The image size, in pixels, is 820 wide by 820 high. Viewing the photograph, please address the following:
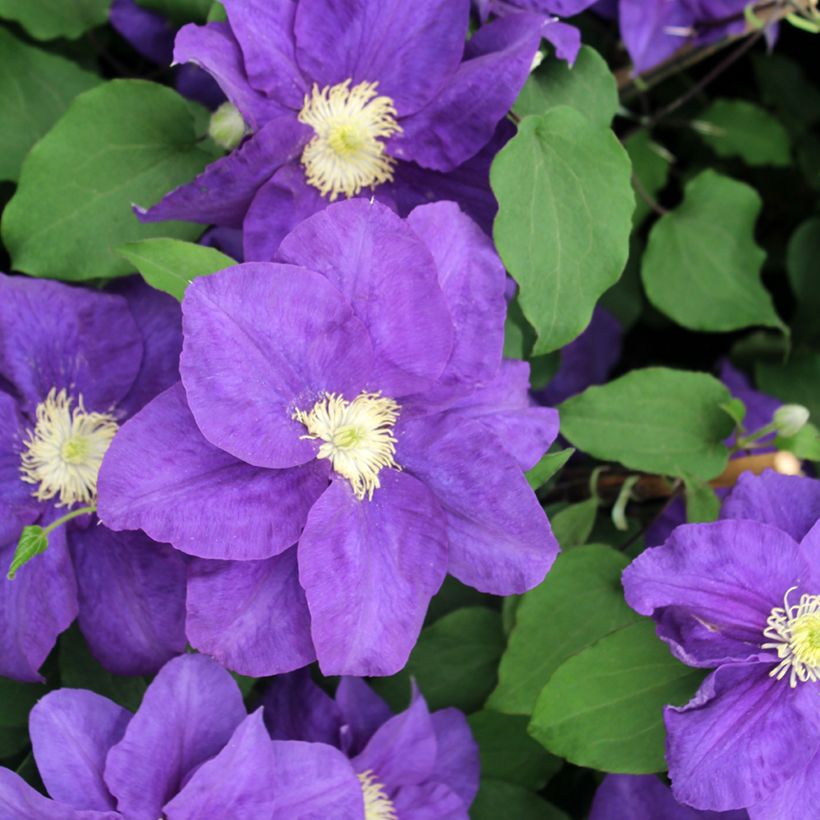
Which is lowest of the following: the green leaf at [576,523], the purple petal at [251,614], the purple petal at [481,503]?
the green leaf at [576,523]

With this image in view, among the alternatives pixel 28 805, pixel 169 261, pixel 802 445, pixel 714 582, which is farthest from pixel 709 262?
pixel 28 805

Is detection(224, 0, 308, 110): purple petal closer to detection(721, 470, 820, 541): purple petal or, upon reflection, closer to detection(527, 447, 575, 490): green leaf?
detection(527, 447, 575, 490): green leaf

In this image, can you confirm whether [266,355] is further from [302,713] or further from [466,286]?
[302,713]

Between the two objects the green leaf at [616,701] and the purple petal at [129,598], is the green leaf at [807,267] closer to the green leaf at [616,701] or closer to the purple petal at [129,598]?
the green leaf at [616,701]

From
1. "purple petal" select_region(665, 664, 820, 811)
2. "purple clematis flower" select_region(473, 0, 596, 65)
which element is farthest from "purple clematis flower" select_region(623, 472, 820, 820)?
"purple clematis flower" select_region(473, 0, 596, 65)

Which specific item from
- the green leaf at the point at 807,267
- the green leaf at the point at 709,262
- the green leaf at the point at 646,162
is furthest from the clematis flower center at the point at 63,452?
the green leaf at the point at 807,267

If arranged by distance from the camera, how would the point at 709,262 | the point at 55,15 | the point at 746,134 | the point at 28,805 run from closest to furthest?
1. the point at 28,805
2. the point at 55,15
3. the point at 709,262
4. the point at 746,134
